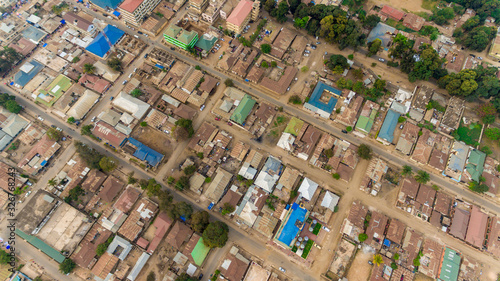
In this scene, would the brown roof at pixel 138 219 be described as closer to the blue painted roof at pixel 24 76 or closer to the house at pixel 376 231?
the blue painted roof at pixel 24 76

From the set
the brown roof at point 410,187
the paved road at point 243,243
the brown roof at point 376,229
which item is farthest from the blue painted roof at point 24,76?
the brown roof at point 410,187

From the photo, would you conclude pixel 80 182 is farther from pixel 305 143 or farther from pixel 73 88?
pixel 305 143

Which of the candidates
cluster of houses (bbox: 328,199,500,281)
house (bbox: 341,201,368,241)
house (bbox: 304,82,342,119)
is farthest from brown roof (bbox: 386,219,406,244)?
house (bbox: 304,82,342,119)

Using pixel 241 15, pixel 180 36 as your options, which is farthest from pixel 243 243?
pixel 241 15

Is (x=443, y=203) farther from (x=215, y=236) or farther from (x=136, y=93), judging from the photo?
(x=136, y=93)

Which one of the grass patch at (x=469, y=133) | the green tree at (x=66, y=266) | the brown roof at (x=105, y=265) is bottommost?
the green tree at (x=66, y=266)

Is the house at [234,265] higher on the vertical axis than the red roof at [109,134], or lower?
lower
